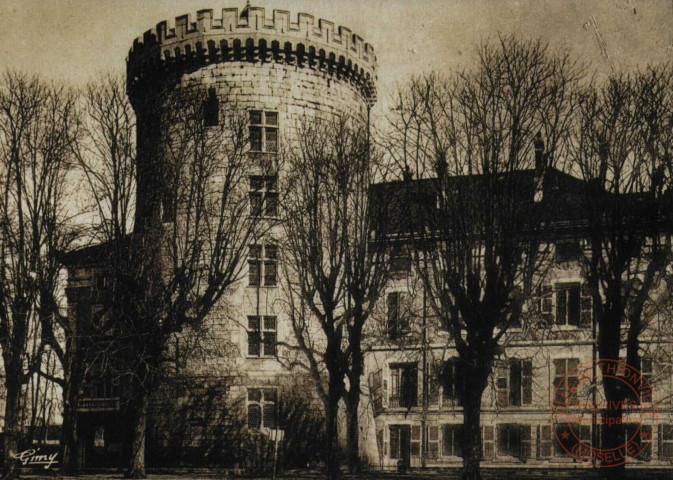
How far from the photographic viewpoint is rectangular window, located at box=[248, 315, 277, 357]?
123ft

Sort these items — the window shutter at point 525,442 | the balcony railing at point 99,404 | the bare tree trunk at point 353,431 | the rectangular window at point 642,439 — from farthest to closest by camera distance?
the balcony railing at point 99,404
the window shutter at point 525,442
the rectangular window at point 642,439
the bare tree trunk at point 353,431

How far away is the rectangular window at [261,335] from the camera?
37531mm

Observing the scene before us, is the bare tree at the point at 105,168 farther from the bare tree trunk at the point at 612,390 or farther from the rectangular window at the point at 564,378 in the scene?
the rectangular window at the point at 564,378

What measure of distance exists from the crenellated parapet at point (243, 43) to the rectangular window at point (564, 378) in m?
16.2

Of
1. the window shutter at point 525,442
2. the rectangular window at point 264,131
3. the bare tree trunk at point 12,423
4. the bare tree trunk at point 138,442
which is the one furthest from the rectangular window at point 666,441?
the bare tree trunk at point 12,423

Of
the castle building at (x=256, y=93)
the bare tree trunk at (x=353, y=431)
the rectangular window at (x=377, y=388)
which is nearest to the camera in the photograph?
the bare tree trunk at (x=353, y=431)

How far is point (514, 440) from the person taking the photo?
139 ft

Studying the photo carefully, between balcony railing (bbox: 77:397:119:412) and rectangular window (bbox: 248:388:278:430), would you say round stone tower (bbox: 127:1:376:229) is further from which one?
balcony railing (bbox: 77:397:119:412)

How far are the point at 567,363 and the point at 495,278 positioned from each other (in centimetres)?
1857

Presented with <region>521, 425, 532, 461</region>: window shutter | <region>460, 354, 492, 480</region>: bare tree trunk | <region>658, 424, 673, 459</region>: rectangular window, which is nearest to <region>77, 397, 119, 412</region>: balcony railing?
<region>521, 425, 532, 461</region>: window shutter

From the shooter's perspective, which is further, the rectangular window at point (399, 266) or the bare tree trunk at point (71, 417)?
the bare tree trunk at point (71, 417)

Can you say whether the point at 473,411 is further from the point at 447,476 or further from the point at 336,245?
the point at 447,476

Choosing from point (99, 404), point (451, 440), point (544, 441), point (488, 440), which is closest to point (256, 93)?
point (99, 404)

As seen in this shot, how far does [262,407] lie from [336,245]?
905 cm
